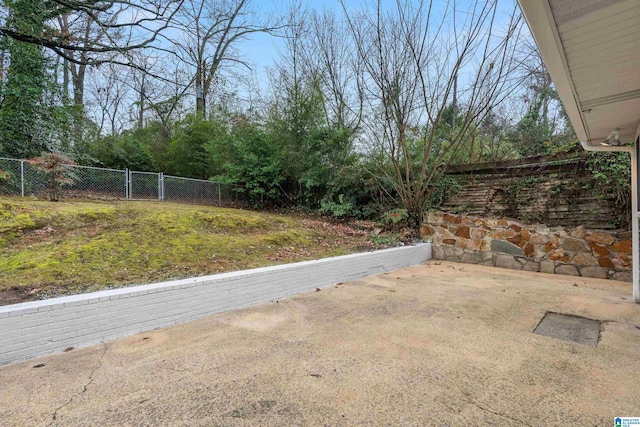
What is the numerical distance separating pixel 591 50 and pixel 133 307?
3.66 metres

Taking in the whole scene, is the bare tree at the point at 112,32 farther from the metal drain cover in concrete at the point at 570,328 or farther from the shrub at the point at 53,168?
the metal drain cover in concrete at the point at 570,328

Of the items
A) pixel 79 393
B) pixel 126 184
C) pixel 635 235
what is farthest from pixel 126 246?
pixel 635 235

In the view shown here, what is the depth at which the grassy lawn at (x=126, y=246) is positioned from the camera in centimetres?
282

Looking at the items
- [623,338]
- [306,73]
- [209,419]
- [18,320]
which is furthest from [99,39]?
[623,338]

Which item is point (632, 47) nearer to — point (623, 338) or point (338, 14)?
point (623, 338)

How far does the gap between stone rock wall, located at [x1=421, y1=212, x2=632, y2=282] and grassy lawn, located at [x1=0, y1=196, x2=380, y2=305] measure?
176 cm

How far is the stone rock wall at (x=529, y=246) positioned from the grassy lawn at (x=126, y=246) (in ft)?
5.77

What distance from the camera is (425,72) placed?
253 inches

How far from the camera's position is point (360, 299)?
3.54 metres

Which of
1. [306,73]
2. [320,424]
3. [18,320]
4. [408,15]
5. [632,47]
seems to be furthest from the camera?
[306,73]

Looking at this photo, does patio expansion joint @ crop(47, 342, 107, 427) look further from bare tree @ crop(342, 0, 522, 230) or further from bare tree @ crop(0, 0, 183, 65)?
bare tree @ crop(0, 0, 183, 65)

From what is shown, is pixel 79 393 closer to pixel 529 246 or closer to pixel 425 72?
pixel 529 246

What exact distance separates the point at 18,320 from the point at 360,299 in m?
2.91

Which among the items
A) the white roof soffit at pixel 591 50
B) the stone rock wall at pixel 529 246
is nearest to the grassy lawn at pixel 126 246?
the stone rock wall at pixel 529 246
